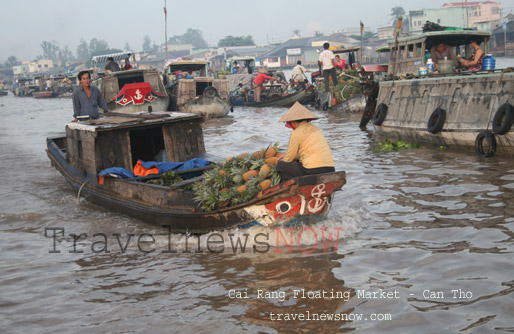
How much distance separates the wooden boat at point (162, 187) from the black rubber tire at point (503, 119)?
181 inches

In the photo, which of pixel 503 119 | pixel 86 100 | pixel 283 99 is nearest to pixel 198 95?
pixel 283 99

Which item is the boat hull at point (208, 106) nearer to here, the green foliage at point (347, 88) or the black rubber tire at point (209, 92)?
the black rubber tire at point (209, 92)

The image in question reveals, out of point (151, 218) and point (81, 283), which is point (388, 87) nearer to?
point (151, 218)

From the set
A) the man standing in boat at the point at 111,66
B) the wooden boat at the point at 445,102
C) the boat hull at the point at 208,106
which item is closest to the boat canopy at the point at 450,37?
the wooden boat at the point at 445,102

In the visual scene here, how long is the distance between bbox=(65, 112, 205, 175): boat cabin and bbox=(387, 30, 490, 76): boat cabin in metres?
6.70

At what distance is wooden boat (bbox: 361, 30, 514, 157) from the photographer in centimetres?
961

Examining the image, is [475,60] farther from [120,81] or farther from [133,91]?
[120,81]

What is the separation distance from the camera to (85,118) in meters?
9.74

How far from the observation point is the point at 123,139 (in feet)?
27.8

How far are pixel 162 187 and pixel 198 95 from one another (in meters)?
15.9

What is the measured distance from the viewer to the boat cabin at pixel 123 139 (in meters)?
8.27

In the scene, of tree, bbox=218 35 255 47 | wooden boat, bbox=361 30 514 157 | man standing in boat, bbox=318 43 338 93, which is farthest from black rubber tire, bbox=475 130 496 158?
tree, bbox=218 35 255 47

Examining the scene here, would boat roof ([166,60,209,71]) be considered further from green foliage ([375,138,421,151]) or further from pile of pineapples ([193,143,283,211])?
pile of pineapples ([193,143,283,211])

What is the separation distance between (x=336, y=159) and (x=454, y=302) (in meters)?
7.15
